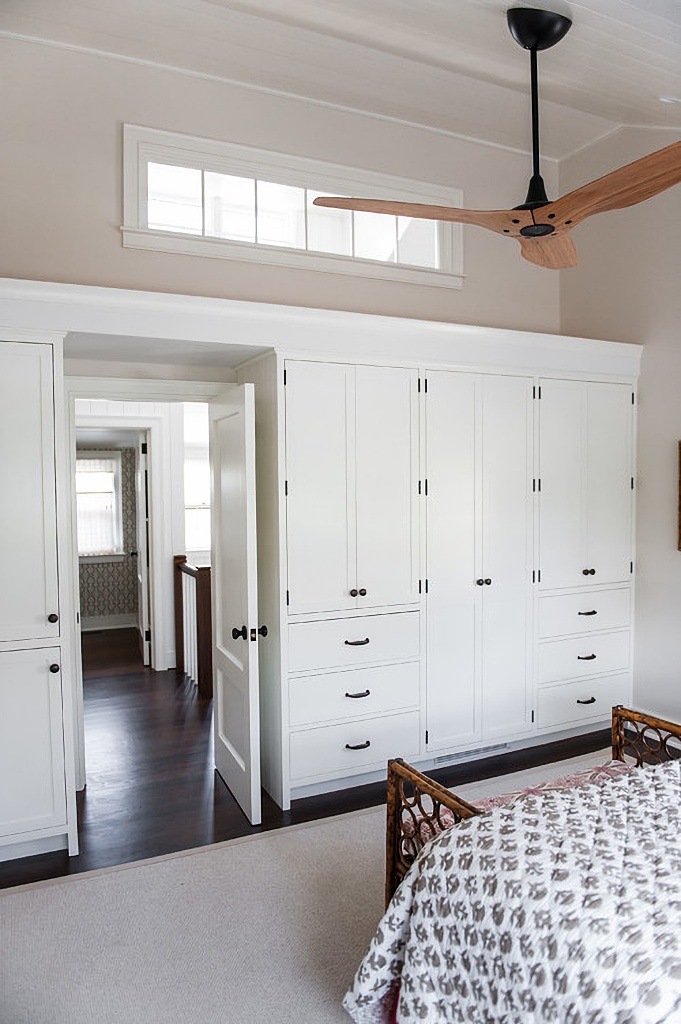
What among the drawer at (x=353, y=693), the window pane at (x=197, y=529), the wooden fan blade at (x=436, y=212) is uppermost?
the wooden fan blade at (x=436, y=212)

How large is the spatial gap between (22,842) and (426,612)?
6.85 ft

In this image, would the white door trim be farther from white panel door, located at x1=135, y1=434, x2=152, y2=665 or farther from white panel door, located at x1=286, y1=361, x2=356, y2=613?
white panel door, located at x1=135, y1=434, x2=152, y2=665

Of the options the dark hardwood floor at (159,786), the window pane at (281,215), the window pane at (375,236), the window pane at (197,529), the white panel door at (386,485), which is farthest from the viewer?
the window pane at (197,529)

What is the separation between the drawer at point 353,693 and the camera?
3.35m

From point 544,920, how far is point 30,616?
2.22 meters

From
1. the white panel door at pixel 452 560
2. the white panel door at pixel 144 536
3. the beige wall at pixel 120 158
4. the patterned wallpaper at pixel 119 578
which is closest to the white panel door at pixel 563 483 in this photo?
the white panel door at pixel 452 560

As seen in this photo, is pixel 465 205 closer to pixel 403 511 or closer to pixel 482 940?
pixel 403 511

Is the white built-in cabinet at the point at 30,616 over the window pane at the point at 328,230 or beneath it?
beneath

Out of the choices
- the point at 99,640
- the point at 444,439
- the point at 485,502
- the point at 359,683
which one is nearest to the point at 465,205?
the point at 444,439

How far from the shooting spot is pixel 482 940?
5.14 ft

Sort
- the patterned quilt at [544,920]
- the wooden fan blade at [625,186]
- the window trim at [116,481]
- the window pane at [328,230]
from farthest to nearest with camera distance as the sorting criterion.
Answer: the window trim at [116,481] → the window pane at [328,230] → the wooden fan blade at [625,186] → the patterned quilt at [544,920]

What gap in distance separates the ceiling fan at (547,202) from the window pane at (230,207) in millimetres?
1324

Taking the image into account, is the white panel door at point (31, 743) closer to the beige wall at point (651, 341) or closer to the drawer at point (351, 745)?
the drawer at point (351, 745)

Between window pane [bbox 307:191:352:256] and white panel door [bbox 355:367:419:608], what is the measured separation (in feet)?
2.62
